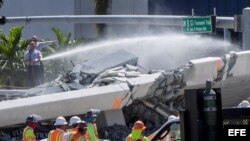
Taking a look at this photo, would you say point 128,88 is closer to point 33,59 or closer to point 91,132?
point 33,59

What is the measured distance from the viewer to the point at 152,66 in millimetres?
27234

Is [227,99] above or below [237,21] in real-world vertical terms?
below

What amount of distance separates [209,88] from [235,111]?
0.44m

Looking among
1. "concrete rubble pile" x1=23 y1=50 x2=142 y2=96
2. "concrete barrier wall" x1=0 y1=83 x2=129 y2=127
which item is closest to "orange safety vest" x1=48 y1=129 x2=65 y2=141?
"concrete barrier wall" x1=0 y1=83 x2=129 y2=127

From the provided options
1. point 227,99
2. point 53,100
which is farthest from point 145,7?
point 53,100

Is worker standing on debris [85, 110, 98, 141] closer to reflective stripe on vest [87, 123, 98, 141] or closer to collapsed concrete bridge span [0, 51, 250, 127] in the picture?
reflective stripe on vest [87, 123, 98, 141]

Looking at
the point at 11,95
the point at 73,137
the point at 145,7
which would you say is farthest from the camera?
the point at 145,7

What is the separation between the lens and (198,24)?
25.8 metres

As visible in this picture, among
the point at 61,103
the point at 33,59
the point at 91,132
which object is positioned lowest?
the point at 61,103

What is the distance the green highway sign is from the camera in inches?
997

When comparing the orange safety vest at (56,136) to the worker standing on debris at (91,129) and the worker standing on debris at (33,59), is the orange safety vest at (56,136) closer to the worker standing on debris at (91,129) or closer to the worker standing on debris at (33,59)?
the worker standing on debris at (91,129)

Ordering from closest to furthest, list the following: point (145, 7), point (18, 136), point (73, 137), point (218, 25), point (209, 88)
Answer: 1. point (209, 88)
2. point (73, 137)
3. point (18, 136)
4. point (218, 25)
5. point (145, 7)

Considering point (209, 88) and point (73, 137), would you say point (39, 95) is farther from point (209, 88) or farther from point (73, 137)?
point (209, 88)

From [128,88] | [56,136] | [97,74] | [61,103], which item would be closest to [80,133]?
[56,136]
